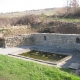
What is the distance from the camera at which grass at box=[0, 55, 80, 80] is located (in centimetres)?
874

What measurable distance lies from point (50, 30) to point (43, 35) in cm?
211

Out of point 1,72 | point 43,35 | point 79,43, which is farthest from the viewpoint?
point 43,35

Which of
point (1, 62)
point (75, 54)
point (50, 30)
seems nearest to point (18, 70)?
point (1, 62)

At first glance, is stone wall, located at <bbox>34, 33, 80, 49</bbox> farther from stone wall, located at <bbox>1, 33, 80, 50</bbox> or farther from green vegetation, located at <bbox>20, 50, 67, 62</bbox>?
green vegetation, located at <bbox>20, 50, 67, 62</bbox>

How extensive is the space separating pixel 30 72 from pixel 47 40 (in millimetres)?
7974

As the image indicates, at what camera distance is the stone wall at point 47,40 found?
49.6 feet

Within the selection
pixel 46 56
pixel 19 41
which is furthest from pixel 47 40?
pixel 46 56

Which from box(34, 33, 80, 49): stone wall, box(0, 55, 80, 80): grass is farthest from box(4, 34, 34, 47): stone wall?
box(0, 55, 80, 80): grass

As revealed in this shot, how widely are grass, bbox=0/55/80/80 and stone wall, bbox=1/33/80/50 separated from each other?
18.8 feet

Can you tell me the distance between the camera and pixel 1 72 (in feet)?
31.1

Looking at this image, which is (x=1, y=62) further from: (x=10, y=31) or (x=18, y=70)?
(x=10, y=31)

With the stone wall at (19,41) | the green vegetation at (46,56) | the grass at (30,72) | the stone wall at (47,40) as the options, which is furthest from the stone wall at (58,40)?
the grass at (30,72)

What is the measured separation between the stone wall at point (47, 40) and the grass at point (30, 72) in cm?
573

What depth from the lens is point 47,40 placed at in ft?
56.0
